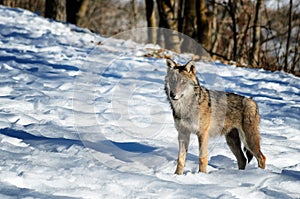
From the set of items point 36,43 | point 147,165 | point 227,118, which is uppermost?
point 36,43

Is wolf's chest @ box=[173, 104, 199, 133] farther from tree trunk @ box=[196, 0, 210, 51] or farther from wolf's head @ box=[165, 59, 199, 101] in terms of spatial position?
tree trunk @ box=[196, 0, 210, 51]

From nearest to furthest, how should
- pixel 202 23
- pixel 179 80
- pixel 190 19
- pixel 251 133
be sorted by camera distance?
pixel 179 80 < pixel 251 133 < pixel 202 23 < pixel 190 19

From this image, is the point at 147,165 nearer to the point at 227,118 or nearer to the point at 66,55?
the point at 227,118

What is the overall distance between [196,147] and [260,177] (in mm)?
1823

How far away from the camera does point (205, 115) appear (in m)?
5.08

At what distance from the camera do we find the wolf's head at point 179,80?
15.6 feet

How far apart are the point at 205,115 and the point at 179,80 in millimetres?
606

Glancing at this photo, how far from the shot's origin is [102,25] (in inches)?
1805

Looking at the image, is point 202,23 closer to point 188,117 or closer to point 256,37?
point 256,37

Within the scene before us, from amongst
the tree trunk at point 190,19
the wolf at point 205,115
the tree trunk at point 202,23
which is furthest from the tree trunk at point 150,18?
the wolf at point 205,115

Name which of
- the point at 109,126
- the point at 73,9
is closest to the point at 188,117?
the point at 109,126

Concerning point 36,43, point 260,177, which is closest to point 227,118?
point 260,177

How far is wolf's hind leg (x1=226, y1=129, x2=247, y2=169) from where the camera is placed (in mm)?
5535

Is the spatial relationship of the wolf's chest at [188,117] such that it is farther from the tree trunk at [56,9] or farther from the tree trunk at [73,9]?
the tree trunk at [73,9]
